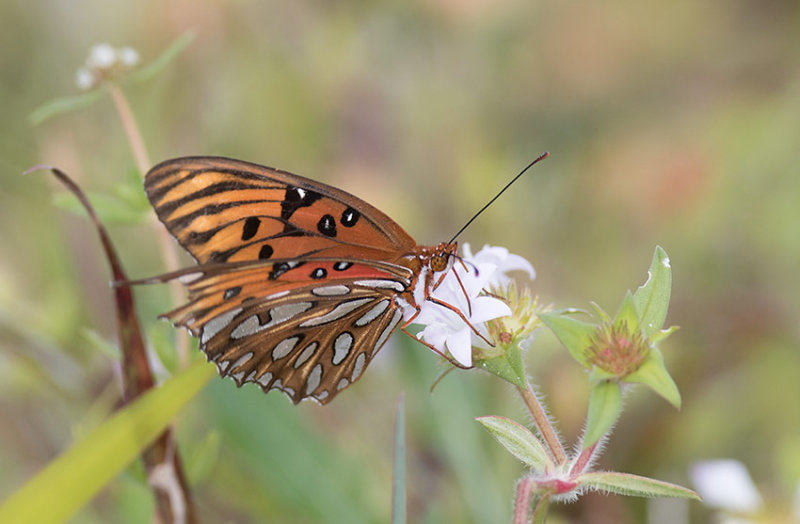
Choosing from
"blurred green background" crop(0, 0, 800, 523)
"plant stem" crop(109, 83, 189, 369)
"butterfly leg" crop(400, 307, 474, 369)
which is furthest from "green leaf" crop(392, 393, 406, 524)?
"blurred green background" crop(0, 0, 800, 523)

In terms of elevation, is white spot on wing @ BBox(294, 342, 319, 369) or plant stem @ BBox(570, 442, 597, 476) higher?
white spot on wing @ BBox(294, 342, 319, 369)

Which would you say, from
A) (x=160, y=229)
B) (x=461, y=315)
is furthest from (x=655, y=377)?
(x=160, y=229)

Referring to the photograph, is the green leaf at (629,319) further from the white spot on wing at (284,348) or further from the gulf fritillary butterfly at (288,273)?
the white spot on wing at (284,348)

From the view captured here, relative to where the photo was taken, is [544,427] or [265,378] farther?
[265,378]

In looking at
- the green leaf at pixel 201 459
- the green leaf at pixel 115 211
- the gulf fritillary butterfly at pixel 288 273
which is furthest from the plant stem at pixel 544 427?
the green leaf at pixel 115 211

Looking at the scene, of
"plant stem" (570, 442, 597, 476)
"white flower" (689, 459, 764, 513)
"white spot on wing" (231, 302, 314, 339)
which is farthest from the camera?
"white flower" (689, 459, 764, 513)

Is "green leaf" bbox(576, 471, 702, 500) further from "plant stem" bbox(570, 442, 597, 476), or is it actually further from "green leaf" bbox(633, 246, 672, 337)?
"green leaf" bbox(633, 246, 672, 337)

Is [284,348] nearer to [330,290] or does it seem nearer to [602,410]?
[330,290]

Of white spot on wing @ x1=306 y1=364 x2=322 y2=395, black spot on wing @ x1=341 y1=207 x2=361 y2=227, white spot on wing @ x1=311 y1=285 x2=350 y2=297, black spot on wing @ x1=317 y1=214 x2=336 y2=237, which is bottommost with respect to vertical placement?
white spot on wing @ x1=306 y1=364 x2=322 y2=395
